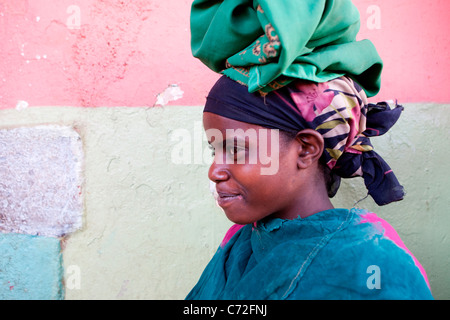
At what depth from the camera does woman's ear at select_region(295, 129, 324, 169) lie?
1223 mm

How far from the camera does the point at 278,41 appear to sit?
1.03 metres

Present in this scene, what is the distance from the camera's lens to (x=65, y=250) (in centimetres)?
212

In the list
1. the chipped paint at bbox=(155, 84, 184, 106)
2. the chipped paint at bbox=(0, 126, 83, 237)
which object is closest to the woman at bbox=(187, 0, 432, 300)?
the chipped paint at bbox=(155, 84, 184, 106)

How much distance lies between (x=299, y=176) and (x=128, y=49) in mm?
1290

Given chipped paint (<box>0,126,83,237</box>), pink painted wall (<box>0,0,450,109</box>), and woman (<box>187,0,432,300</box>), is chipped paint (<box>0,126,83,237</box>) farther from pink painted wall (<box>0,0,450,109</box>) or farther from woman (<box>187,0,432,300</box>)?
woman (<box>187,0,432,300</box>)

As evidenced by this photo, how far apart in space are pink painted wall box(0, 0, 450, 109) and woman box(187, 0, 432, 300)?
769 mm

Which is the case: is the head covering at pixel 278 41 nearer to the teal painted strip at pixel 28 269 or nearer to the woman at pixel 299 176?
the woman at pixel 299 176

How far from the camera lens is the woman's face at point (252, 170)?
122 cm

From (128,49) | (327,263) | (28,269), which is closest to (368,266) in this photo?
(327,263)

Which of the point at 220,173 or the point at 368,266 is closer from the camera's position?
the point at 368,266

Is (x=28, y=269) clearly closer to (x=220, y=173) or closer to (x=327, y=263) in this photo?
(x=220, y=173)

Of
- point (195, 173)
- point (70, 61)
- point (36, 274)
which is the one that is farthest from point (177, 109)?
point (36, 274)

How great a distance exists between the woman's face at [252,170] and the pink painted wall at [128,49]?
2.88 feet

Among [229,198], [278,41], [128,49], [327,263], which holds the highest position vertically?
[128,49]
